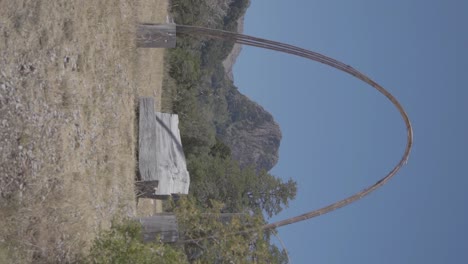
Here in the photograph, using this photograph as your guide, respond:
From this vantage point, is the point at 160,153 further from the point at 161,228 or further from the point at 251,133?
the point at 251,133

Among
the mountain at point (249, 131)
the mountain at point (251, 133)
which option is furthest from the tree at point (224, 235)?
the mountain at point (251, 133)

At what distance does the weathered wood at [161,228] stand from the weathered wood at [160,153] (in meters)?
1.69

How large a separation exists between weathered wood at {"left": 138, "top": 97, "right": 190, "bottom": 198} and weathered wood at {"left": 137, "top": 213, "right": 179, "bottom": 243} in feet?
5.55

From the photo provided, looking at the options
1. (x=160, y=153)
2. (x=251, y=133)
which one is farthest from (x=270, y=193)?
(x=251, y=133)

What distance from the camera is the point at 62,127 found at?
35.1 feet

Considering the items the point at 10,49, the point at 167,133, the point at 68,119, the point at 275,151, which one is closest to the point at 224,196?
the point at 167,133

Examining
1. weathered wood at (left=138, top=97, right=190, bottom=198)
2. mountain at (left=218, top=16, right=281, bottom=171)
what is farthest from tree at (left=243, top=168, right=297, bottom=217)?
mountain at (left=218, top=16, right=281, bottom=171)

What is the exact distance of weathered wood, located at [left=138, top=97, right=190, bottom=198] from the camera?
52.2 feet

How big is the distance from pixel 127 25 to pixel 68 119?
521cm

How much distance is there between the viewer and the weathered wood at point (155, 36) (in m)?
16.2

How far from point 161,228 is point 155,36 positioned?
550 centimetres

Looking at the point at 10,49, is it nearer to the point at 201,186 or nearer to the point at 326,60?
the point at 326,60

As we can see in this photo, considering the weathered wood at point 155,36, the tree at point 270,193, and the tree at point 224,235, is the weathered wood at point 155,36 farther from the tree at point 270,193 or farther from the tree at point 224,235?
the tree at point 270,193

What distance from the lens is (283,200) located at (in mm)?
38219
